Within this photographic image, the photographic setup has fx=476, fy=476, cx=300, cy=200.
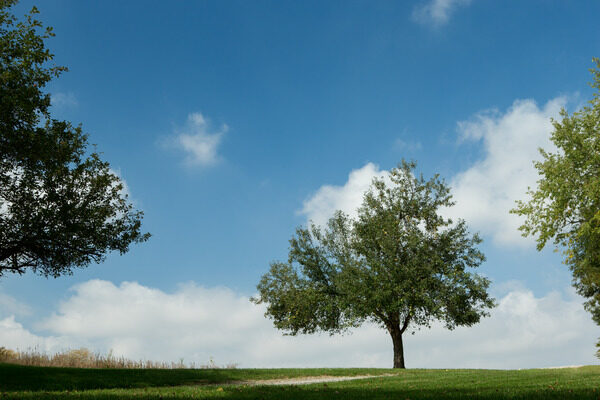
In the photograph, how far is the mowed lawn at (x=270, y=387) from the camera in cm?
1484

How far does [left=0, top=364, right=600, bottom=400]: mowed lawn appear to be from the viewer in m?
14.8

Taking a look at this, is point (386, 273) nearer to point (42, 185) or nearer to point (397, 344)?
point (397, 344)

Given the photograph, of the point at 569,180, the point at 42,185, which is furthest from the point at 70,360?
the point at 569,180

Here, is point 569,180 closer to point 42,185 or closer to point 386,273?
point 386,273

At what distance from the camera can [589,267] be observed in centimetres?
3825

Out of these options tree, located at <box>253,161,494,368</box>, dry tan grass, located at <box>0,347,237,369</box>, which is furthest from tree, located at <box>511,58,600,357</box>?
dry tan grass, located at <box>0,347,237,369</box>

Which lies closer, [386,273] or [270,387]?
[270,387]

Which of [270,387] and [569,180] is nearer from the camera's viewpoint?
[270,387]

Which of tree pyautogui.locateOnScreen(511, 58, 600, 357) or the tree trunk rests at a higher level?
tree pyautogui.locateOnScreen(511, 58, 600, 357)

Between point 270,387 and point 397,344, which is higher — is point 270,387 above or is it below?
below

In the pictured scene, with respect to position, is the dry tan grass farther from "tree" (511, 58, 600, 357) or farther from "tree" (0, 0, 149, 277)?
"tree" (511, 58, 600, 357)

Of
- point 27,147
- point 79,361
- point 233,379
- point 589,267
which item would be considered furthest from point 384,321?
point 27,147

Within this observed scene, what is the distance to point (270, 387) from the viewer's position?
17.9 meters

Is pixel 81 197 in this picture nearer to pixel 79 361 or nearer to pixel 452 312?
pixel 79 361
